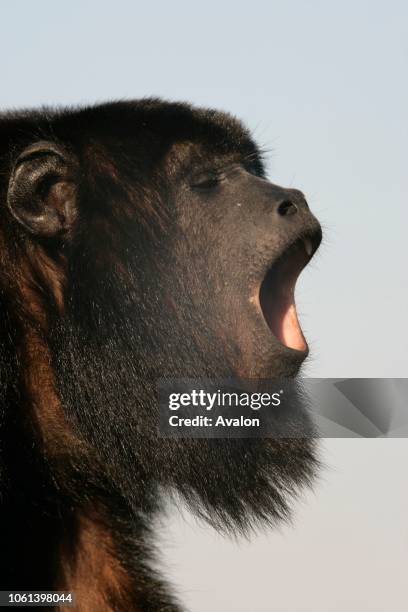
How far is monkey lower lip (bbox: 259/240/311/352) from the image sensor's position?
533cm

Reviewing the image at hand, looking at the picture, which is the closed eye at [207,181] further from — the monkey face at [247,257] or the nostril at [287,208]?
the nostril at [287,208]

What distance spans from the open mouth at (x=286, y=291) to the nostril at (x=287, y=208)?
0.38 feet

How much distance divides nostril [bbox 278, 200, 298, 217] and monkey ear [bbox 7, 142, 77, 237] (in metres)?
0.85

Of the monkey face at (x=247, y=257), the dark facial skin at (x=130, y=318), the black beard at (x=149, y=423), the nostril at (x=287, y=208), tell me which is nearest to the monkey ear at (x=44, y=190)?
the dark facial skin at (x=130, y=318)

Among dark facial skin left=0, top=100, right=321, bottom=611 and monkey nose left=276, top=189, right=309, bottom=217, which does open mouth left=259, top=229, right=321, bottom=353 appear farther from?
monkey nose left=276, top=189, right=309, bottom=217

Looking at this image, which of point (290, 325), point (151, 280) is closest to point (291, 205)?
point (290, 325)

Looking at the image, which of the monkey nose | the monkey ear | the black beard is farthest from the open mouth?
the monkey ear

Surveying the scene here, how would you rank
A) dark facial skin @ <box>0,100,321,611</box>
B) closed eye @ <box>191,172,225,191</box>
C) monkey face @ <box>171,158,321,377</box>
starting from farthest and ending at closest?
closed eye @ <box>191,172,225,191</box> → monkey face @ <box>171,158,321,377</box> → dark facial skin @ <box>0,100,321,611</box>

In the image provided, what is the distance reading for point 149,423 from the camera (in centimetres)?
530

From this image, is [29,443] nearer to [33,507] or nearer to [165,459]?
[33,507]

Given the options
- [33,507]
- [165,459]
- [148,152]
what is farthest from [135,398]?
[148,152]

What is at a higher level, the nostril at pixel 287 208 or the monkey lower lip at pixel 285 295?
the nostril at pixel 287 208

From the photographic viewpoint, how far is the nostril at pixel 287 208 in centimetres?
530

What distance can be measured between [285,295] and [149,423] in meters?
0.78
